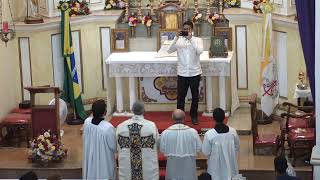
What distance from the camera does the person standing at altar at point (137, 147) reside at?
11648 mm

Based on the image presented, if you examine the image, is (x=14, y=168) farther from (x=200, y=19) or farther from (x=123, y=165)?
(x=200, y=19)

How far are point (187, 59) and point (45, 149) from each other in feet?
9.14

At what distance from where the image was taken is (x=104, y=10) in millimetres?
16266

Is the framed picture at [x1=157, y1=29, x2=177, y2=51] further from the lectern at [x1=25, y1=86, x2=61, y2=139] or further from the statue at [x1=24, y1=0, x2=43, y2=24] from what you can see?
the lectern at [x1=25, y1=86, x2=61, y2=139]

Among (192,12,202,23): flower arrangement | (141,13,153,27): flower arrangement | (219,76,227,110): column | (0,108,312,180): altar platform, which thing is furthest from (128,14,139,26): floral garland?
(0,108,312,180): altar platform

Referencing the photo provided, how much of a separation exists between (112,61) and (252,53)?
2.47 metres

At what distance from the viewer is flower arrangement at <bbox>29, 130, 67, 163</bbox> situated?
42.7 feet

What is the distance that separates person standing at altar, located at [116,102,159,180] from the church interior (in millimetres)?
2029

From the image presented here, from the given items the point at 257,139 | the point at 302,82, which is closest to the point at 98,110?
the point at 257,139

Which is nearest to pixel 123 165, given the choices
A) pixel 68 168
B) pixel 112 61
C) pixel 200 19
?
pixel 68 168

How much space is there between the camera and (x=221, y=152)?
1174 cm

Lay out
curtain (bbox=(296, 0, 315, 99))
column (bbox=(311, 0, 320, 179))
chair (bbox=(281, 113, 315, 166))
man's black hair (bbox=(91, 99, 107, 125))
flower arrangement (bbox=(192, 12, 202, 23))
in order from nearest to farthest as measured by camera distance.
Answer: column (bbox=(311, 0, 320, 179)) → curtain (bbox=(296, 0, 315, 99)) → man's black hair (bbox=(91, 99, 107, 125)) → chair (bbox=(281, 113, 315, 166)) → flower arrangement (bbox=(192, 12, 202, 23))

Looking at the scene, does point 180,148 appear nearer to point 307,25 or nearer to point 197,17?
point 307,25

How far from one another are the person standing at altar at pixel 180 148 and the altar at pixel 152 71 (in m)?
3.29
